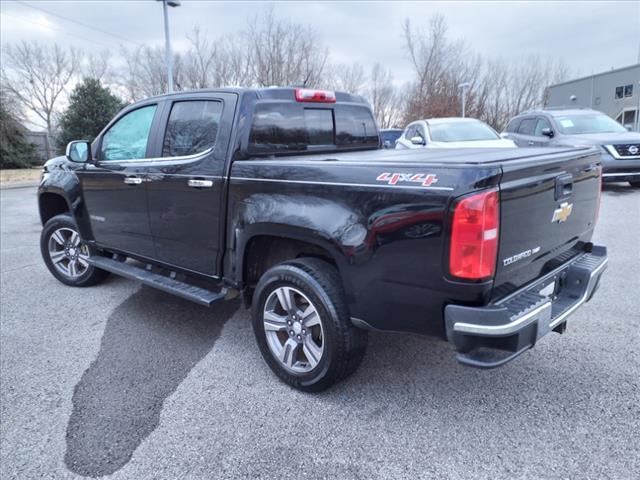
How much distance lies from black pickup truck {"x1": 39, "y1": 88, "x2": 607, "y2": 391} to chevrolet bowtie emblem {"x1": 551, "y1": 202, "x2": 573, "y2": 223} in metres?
0.02

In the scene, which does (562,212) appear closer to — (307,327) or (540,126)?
(307,327)

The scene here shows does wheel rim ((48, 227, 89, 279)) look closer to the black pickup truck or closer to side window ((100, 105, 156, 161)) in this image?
the black pickup truck

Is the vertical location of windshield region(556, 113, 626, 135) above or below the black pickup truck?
above

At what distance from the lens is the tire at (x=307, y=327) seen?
283cm

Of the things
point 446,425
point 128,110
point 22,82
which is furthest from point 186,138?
point 22,82

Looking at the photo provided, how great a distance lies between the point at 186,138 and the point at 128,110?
3.41 ft

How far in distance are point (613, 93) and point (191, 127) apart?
27.0 metres

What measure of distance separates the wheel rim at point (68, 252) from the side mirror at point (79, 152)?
878mm

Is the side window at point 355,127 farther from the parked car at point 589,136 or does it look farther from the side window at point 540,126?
the side window at point 540,126

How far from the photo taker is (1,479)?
2.38m

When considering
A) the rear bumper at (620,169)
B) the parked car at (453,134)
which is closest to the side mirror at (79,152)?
the parked car at (453,134)

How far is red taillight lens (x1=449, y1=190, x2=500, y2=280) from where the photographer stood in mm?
2227

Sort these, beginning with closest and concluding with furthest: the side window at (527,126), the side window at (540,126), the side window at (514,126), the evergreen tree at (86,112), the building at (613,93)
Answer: the side window at (540,126)
the side window at (527,126)
the side window at (514,126)
the building at (613,93)
the evergreen tree at (86,112)

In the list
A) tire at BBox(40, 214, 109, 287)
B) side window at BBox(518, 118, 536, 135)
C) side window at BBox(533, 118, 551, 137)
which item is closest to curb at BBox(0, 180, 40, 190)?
tire at BBox(40, 214, 109, 287)
